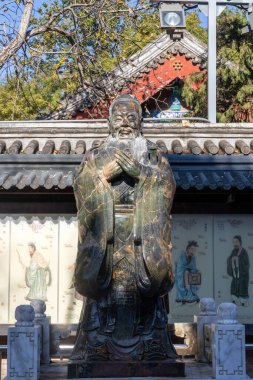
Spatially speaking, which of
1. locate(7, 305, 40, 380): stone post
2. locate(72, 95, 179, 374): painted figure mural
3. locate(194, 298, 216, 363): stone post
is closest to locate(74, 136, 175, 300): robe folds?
locate(72, 95, 179, 374): painted figure mural

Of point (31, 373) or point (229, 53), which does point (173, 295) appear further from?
point (229, 53)

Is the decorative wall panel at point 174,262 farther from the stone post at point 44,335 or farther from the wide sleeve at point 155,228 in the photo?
the wide sleeve at point 155,228

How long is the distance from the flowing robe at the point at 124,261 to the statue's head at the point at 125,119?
0.28 metres

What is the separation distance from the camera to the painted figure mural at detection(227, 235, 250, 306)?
46.4 feet

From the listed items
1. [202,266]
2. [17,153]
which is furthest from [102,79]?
[202,266]

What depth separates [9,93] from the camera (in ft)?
80.8

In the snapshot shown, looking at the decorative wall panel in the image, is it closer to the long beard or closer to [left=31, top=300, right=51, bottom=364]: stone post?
[left=31, top=300, right=51, bottom=364]: stone post

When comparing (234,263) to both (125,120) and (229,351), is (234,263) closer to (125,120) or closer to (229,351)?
(229,351)

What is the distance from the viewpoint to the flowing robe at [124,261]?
8.05 meters

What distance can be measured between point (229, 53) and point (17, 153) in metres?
7.82

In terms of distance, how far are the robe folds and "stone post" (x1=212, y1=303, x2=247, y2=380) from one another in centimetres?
65

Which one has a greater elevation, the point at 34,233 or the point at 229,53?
the point at 229,53

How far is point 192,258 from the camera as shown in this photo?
14211mm

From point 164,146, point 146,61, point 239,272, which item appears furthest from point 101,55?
point 239,272
